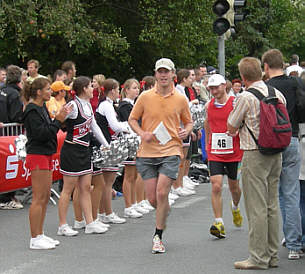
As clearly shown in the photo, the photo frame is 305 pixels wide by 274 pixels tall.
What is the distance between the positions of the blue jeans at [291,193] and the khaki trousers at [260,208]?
333 mm

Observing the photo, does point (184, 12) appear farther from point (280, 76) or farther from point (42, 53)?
point (280, 76)

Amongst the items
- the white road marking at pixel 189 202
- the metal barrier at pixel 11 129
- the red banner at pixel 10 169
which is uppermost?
the metal barrier at pixel 11 129

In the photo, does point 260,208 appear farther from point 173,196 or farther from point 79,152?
point 173,196

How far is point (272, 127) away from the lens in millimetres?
7426

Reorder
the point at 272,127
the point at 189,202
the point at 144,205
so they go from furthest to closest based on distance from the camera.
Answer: the point at 189,202
the point at 144,205
the point at 272,127

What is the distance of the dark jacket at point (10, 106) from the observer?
479 inches

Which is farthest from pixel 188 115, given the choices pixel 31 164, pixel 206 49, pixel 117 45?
pixel 206 49

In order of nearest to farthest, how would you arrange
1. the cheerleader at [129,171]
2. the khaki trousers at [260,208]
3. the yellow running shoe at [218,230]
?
the khaki trousers at [260,208], the yellow running shoe at [218,230], the cheerleader at [129,171]

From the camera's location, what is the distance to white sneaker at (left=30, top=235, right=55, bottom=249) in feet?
28.6

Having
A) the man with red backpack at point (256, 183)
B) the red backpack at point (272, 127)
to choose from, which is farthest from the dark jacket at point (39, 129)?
the red backpack at point (272, 127)

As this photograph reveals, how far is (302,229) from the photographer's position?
8312mm

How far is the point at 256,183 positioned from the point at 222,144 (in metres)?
1.93

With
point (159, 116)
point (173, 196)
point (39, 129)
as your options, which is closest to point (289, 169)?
point (159, 116)

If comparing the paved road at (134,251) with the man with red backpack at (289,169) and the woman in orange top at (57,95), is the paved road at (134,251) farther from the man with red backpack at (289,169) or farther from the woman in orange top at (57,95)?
the woman in orange top at (57,95)
